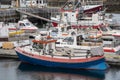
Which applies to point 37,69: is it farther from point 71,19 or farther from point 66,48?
point 71,19

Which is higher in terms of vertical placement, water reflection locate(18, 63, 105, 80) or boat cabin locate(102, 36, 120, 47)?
boat cabin locate(102, 36, 120, 47)

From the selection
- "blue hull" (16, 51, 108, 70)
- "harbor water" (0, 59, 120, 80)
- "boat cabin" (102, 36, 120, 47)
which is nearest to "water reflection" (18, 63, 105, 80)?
"harbor water" (0, 59, 120, 80)

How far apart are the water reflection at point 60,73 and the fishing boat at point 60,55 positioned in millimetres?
364

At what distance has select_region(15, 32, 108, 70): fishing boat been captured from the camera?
2714cm

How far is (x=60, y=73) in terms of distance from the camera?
2694 centimetres

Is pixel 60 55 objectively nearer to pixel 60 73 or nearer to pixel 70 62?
pixel 70 62

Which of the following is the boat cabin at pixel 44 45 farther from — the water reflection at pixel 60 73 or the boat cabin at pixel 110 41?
the boat cabin at pixel 110 41

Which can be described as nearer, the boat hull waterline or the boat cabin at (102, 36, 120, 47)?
the boat hull waterline

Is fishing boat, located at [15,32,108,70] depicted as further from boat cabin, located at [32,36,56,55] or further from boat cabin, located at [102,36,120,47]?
boat cabin, located at [102,36,120,47]

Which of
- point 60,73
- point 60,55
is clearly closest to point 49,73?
point 60,73

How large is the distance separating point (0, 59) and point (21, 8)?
25672mm

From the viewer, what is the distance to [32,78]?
85.0 feet

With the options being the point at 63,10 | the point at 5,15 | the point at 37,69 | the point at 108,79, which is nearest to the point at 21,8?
the point at 5,15

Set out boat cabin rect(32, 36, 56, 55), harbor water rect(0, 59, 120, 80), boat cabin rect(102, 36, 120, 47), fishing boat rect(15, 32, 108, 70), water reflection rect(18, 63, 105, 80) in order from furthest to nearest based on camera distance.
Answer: boat cabin rect(102, 36, 120, 47) < boat cabin rect(32, 36, 56, 55) < fishing boat rect(15, 32, 108, 70) < water reflection rect(18, 63, 105, 80) < harbor water rect(0, 59, 120, 80)
